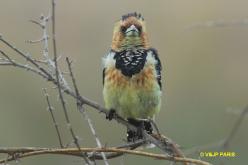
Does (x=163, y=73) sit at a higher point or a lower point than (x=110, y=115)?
lower

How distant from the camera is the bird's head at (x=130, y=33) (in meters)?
3.93

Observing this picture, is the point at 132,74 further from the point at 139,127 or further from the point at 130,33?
the point at 139,127

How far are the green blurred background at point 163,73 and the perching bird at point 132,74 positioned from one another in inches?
102

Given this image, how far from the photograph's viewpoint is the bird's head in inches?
155

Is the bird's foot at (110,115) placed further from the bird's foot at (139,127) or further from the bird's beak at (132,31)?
the bird's beak at (132,31)

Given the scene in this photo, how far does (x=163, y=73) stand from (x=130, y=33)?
4.17m

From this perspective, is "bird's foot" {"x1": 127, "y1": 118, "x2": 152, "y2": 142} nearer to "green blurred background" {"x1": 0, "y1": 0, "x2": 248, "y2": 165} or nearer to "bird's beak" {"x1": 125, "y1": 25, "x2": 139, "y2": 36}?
"bird's beak" {"x1": 125, "y1": 25, "x2": 139, "y2": 36}

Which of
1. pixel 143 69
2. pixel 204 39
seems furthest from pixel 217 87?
pixel 143 69

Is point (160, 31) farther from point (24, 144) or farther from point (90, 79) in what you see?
point (24, 144)

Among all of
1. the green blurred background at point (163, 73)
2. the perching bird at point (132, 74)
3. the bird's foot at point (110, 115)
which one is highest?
the perching bird at point (132, 74)

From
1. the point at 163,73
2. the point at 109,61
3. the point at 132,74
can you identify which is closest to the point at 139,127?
the point at 132,74

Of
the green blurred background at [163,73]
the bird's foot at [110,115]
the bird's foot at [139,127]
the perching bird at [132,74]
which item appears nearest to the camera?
the bird's foot at [139,127]

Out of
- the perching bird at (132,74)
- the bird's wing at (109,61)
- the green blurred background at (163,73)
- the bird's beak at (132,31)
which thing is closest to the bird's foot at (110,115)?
the perching bird at (132,74)

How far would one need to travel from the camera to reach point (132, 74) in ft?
12.7
